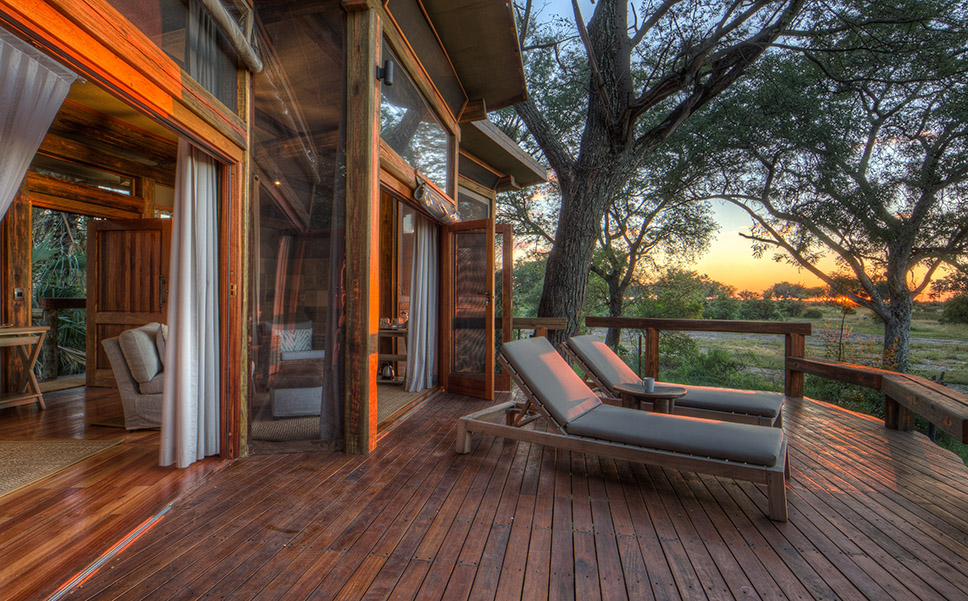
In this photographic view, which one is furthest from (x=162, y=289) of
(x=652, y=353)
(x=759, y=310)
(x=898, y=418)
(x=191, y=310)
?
(x=759, y=310)

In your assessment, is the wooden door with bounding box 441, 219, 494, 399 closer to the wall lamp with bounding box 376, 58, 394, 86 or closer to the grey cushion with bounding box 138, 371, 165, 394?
the wall lamp with bounding box 376, 58, 394, 86

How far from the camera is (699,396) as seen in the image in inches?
139

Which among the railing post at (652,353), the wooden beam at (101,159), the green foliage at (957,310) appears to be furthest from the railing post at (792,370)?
the wooden beam at (101,159)

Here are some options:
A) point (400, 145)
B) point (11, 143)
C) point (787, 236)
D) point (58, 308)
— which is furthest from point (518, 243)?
point (11, 143)

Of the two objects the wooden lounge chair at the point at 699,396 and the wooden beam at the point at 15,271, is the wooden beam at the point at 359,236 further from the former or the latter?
the wooden beam at the point at 15,271

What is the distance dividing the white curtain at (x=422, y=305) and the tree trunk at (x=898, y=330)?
29.0 ft

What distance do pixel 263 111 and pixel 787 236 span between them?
10.5 metres

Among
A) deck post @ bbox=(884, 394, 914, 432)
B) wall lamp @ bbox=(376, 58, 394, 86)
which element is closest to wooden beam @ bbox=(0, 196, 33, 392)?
wall lamp @ bbox=(376, 58, 394, 86)

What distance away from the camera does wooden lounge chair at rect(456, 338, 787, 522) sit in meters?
2.28

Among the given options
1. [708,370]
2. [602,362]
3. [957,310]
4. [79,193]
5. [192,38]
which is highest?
[192,38]

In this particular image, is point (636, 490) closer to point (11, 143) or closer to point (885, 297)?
point (11, 143)

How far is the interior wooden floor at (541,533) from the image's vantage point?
5.49 ft

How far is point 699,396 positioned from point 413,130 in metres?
3.36

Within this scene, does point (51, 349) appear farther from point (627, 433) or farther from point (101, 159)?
point (627, 433)
